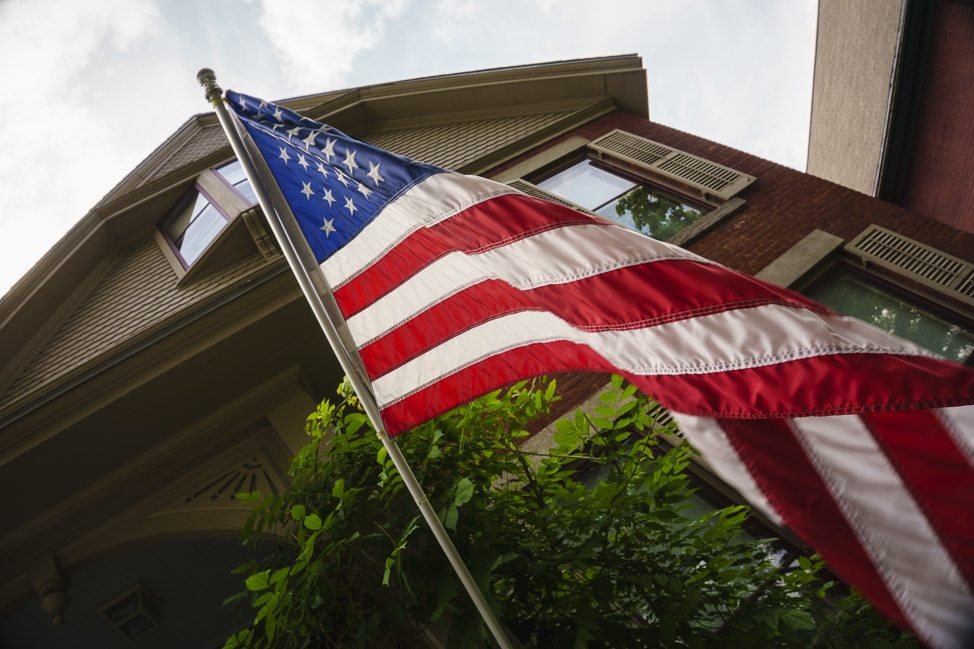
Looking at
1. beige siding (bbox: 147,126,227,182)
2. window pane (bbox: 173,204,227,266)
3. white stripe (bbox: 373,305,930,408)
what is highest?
beige siding (bbox: 147,126,227,182)

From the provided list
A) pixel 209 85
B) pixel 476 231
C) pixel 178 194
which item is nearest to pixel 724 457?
pixel 476 231

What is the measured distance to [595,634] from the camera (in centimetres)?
291

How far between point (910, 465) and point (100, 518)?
7.38m

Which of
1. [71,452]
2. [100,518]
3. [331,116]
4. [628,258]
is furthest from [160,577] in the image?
[628,258]

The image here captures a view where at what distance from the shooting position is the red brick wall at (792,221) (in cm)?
689

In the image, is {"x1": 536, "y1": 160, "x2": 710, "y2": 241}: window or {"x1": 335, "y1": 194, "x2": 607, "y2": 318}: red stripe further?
{"x1": 536, "y1": 160, "x2": 710, "y2": 241}: window

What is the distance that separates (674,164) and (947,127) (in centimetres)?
629

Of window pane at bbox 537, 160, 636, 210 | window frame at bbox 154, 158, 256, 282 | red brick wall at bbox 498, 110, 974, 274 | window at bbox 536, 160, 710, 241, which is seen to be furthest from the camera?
window pane at bbox 537, 160, 636, 210

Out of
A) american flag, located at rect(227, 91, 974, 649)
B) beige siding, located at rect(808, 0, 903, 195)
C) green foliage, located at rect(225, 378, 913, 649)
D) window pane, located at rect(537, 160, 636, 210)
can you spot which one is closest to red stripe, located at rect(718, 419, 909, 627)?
american flag, located at rect(227, 91, 974, 649)

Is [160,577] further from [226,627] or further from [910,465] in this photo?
[910,465]

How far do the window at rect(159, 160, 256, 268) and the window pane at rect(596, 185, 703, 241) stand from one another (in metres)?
4.88

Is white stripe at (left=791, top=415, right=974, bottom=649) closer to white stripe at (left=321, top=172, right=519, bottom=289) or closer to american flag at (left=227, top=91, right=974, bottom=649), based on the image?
american flag at (left=227, top=91, right=974, bottom=649)

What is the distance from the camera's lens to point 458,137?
10406 mm

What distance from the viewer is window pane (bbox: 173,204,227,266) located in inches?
357
